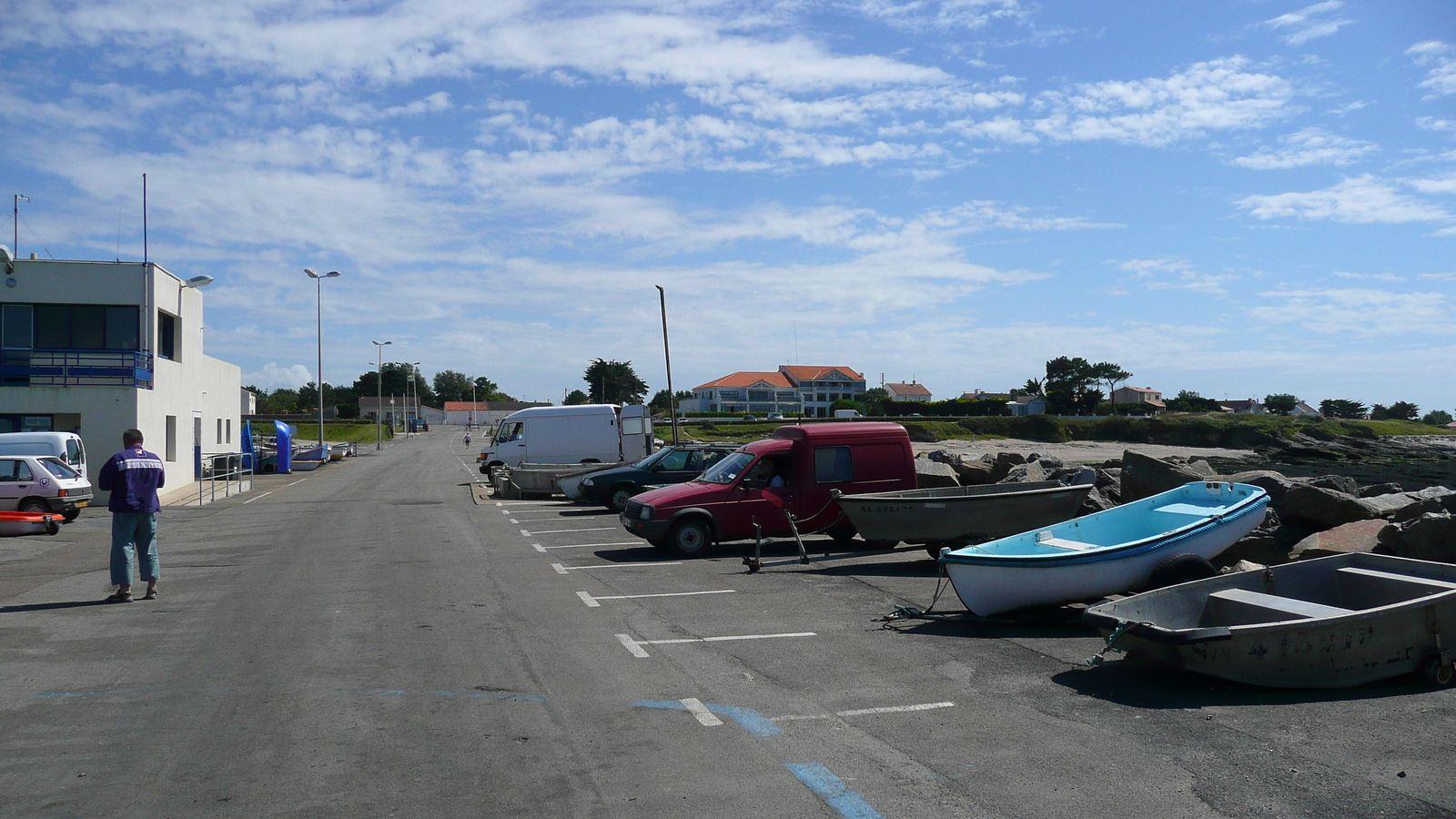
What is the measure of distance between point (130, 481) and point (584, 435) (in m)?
20.0

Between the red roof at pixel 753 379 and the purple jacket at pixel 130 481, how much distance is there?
128 m

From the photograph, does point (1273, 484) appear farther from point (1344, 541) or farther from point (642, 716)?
point (642, 716)

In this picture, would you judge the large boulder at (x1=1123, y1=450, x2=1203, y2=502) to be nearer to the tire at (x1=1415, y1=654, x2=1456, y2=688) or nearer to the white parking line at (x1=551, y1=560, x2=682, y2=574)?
the white parking line at (x1=551, y1=560, x2=682, y2=574)

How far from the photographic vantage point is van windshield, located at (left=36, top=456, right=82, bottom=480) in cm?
2078

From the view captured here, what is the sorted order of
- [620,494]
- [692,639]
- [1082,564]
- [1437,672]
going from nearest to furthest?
[1437,672]
[692,639]
[1082,564]
[620,494]

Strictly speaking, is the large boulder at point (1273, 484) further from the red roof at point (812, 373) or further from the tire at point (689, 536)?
the red roof at point (812, 373)

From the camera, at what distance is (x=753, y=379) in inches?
5497

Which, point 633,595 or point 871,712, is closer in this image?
point 871,712

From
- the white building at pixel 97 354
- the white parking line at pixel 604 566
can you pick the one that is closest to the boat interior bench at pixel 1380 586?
the white parking line at pixel 604 566

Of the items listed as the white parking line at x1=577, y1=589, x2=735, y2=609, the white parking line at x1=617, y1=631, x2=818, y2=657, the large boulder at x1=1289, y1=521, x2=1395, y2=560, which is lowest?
the white parking line at x1=577, y1=589, x2=735, y2=609

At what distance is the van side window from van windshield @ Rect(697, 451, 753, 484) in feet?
3.42

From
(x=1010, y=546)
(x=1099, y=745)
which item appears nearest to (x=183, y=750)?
(x=1099, y=745)

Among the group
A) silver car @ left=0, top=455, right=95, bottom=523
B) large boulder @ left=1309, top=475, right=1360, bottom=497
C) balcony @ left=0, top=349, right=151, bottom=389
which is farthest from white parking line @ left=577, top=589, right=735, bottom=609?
balcony @ left=0, top=349, right=151, bottom=389

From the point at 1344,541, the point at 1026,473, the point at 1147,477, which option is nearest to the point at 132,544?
the point at 1344,541
